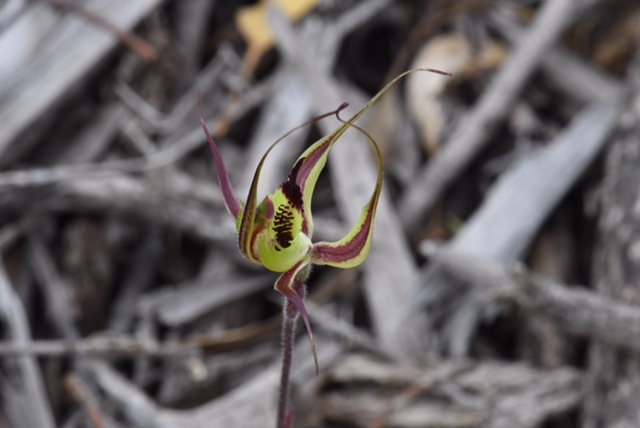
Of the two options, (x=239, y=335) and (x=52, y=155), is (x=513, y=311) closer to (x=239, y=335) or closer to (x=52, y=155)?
(x=239, y=335)

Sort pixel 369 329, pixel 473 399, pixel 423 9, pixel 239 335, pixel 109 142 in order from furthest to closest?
1. pixel 423 9
2. pixel 109 142
3. pixel 369 329
4. pixel 239 335
5. pixel 473 399

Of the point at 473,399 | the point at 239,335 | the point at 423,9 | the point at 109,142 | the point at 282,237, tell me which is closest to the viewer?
the point at 282,237

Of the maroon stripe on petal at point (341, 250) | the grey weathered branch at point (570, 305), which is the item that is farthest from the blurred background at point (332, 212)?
the maroon stripe on petal at point (341, 250)

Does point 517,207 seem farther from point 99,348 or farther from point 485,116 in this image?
point 99,348

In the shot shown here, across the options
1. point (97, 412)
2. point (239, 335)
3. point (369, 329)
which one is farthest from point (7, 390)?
point (369, 329)

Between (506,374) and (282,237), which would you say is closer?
(282,237)

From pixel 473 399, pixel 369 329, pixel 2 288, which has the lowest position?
pixel 473 399

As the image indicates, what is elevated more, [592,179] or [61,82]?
[61,82]

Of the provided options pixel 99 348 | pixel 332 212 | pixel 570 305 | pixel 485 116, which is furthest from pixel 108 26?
pixel 570 305
